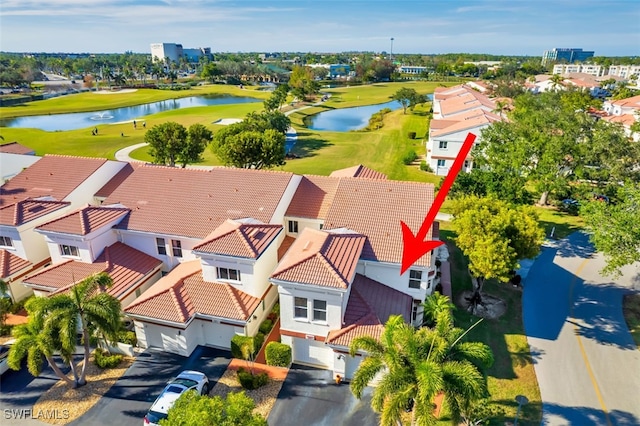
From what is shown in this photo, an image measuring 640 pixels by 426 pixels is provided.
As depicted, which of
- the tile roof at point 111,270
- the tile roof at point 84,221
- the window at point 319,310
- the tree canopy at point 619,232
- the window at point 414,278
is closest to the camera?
the window at point 319,310

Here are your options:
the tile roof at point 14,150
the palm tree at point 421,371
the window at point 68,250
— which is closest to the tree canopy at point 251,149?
the tile roof at point 14,150

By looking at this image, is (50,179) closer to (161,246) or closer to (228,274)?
(161,246)

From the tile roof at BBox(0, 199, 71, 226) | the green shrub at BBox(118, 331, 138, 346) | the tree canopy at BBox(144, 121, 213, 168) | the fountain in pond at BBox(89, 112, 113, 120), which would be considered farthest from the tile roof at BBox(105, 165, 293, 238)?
the fountain in pond at BBox(89, 112, 113, 120)

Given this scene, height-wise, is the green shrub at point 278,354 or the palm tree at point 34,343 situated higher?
the palm tree at point 34,343

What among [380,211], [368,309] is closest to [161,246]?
[368,309]

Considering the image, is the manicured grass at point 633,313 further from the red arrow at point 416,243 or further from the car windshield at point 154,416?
the car windshield at point 154,416

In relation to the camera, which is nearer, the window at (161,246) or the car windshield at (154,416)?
the car windshield at (154,416)

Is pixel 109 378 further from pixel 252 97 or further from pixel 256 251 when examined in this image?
pixel 252 97
